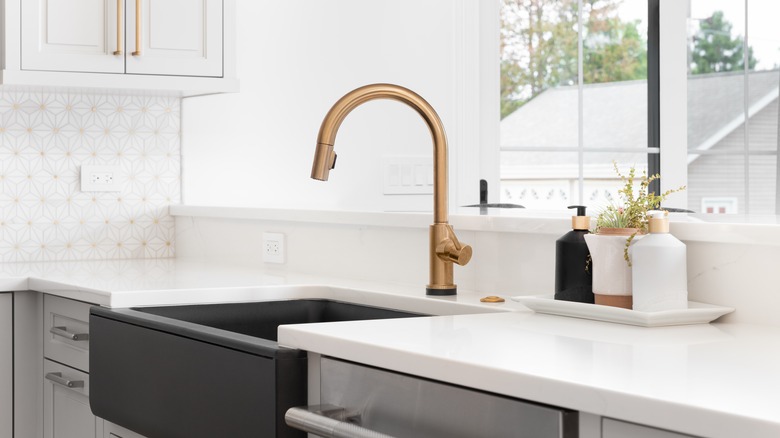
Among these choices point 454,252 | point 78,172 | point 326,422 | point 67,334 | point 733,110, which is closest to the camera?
point 326,422

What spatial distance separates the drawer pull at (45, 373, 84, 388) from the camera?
204cm

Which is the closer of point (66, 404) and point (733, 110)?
point (66, 404)

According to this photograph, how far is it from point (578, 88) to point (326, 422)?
2925mm

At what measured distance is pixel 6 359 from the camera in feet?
7.29

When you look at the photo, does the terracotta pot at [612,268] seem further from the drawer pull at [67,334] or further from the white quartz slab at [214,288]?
the drawer pull at [67,334]

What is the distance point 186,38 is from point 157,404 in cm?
131

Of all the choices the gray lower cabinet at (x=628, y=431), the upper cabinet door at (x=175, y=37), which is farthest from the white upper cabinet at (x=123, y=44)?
the gray lower cabinet at (x=628, y=431)

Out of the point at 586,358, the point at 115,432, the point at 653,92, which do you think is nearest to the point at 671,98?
the point at 653,92

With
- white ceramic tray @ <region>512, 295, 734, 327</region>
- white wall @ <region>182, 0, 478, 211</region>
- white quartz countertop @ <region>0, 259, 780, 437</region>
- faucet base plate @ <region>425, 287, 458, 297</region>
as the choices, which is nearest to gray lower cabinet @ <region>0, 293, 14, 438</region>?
white wall @ <region>182, 0, 478, 211</region>

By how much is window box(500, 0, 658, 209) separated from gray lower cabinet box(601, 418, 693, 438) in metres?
2.63

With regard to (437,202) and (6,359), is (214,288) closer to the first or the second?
(437,202)

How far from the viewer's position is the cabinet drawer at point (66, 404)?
79.4 inches

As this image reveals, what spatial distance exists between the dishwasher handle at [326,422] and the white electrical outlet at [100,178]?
69.0 inches

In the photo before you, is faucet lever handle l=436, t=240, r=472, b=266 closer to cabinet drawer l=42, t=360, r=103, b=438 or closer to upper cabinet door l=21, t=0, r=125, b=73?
cabinet drawer l=42, t=360, r=103, b=438
